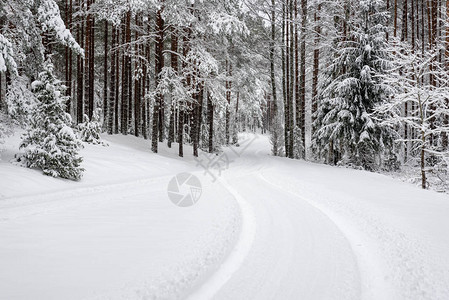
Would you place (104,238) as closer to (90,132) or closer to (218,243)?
(218,243)

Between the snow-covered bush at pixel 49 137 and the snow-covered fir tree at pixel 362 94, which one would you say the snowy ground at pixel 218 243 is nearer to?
the snow-covered bush at pixel 49 137

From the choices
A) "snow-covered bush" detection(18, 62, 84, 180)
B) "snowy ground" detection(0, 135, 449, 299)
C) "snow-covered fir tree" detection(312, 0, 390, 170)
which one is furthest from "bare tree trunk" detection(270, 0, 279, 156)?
"snow-covered bush" detection(18, 62, 84, 180)

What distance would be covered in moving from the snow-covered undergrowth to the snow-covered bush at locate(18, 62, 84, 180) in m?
0.41

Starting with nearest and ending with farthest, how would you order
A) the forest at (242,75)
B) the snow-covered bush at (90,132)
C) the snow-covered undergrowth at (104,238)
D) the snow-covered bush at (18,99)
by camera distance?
the snow-covered undergrowth at (104,238) → the forest at (242,75) → the snow-covered bush at (18,99) → the snow-covered bush at (90,132)

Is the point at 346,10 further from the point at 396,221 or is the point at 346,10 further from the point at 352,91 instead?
the point at 396,221

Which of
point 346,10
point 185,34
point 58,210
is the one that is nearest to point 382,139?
point 346,10

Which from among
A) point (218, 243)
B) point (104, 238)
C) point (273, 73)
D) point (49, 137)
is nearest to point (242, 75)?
point (273, 73)

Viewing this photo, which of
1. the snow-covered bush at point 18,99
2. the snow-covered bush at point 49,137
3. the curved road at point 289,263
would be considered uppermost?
the snow-covered bush at point 18,99

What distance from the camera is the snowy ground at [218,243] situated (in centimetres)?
353

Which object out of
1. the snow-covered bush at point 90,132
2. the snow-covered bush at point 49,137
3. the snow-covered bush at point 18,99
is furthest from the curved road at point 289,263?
the snow-covered bush at point 18,99

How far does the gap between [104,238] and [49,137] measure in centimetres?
615

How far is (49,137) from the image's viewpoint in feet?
30.9

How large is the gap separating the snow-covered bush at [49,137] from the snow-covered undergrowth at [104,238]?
0.41m

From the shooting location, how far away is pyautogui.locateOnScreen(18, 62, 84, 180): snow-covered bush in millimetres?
9414
